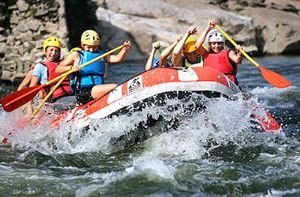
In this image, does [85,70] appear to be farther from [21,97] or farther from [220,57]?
[220,57]

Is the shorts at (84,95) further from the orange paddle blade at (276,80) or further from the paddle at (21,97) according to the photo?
the orange paddle blade at (276,80)

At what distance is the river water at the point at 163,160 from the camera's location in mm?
5043

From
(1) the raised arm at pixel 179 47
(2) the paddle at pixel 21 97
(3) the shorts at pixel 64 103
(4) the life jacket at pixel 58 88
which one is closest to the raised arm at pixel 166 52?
(1) the raised arm at pixel 179 47

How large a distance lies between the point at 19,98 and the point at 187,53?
2231 mm

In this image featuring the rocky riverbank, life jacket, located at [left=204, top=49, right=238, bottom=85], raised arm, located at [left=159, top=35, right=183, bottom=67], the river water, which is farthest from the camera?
the rocky riverbank

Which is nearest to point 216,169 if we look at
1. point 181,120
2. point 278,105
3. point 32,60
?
point 181,120

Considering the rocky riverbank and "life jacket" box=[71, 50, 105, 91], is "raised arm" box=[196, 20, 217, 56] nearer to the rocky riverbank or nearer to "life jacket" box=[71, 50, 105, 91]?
"life jacket" box=[71, 50, 105, 91]

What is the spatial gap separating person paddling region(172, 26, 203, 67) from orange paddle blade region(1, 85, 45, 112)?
177cm

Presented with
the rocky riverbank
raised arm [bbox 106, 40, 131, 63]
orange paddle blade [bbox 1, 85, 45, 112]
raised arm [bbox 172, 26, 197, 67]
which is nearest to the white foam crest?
raised arm [bbox 172, 26, 197, 67]

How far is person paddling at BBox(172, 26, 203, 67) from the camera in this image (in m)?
7.08

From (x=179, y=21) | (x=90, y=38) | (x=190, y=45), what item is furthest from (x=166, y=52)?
(x=179, y=21)

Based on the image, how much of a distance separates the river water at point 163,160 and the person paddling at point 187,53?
3.10 feet

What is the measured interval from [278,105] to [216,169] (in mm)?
4858

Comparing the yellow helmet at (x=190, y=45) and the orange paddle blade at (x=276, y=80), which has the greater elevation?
the yellow helmet at (x=190, y=45)
